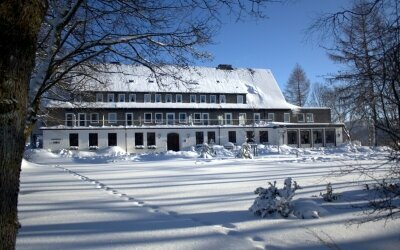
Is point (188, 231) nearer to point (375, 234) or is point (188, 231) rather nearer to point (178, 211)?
→ point (178, 211)

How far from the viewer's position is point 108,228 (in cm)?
595

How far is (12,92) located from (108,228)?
11.7 feet

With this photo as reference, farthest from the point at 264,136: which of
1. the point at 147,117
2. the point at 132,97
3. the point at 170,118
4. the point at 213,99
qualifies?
the point at 132,97

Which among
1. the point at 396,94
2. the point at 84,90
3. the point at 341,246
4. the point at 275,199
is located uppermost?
the point at 84,90

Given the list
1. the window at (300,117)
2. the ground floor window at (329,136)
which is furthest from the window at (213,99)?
the ground floor window at (329,136)

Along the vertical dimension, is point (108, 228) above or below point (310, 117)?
below

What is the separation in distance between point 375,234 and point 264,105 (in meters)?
47.3

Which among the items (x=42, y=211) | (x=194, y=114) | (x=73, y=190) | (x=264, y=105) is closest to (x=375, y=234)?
(x=42, y=211)

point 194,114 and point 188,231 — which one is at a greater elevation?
point 194,114

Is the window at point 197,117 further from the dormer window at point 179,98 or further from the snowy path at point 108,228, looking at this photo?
the snowy path at point 108,228

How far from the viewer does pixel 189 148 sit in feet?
152

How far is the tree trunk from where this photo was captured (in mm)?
2836

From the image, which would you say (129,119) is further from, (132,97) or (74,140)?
(74,140)

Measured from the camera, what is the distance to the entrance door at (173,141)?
156 ft
